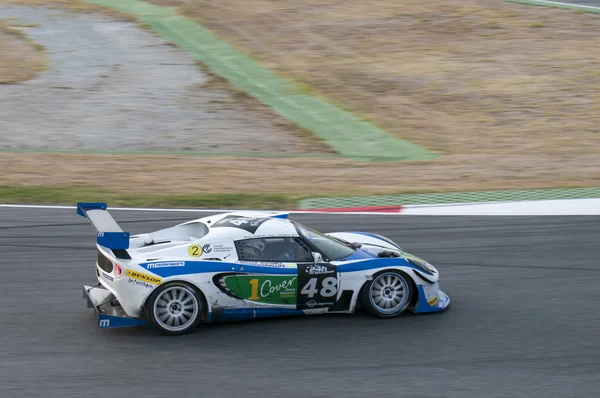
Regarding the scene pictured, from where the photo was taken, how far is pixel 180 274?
783cm

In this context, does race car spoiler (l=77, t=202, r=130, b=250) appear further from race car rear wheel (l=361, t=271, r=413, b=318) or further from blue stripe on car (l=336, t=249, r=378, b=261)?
race car rear wheel (l=361, t=271, r=413, b=318)

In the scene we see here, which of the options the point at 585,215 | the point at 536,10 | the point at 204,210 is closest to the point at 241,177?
the point at 204,210

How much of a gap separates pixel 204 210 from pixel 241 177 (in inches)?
94.0

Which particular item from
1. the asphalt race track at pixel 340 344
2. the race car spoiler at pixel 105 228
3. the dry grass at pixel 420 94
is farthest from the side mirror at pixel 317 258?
the dry grass at pixel 420 94

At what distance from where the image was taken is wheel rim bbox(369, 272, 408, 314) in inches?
330

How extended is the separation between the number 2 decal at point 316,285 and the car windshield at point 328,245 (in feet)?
0.60

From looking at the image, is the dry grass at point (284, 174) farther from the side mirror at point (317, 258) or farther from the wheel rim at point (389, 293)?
the side mirror at point (317, 258)

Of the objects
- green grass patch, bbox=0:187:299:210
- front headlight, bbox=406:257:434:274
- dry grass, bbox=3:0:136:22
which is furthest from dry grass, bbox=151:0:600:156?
front headlight, bbox=406:257:434:274

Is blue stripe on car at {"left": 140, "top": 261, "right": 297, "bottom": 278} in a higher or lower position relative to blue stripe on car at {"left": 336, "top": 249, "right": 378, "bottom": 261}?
higher

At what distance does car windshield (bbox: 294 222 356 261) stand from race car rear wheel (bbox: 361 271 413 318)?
1.33 ft

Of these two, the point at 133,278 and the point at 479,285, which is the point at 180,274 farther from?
the point at 479,285

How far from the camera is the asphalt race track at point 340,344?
6.89 m

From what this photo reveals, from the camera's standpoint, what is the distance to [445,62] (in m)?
23.9

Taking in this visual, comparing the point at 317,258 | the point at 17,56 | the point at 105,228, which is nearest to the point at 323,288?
the point at 317,258
